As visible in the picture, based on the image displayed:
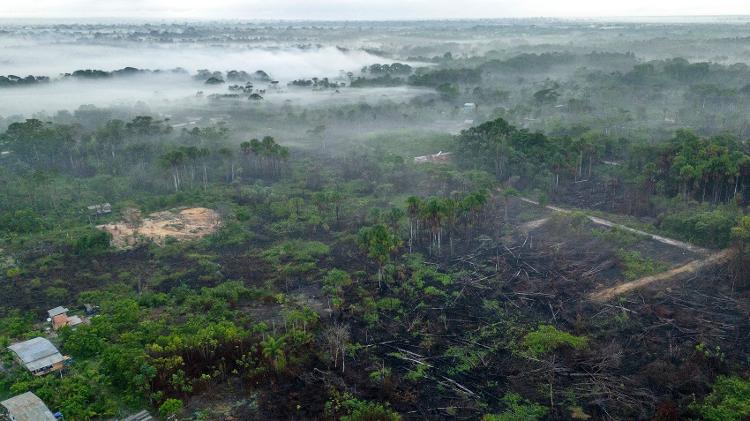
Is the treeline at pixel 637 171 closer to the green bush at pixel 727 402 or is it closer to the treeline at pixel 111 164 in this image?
the green bush at pixel 727 402

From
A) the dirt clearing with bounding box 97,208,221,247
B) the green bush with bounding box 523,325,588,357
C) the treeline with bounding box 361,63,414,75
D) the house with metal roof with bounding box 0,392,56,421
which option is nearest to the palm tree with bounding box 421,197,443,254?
the green bush with bounding box 523,325,588,357

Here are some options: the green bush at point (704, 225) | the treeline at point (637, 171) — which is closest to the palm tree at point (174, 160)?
the treeline at point (637, 171)

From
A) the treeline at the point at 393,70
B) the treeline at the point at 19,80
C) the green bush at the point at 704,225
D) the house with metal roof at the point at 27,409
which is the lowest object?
the house with metal roof at the point at 27,409

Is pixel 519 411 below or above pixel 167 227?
below

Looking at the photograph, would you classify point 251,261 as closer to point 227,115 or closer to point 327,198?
point 327,198

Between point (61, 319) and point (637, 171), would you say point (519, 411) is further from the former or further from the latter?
point (637, 171)

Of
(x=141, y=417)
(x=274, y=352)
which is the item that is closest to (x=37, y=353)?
(x=141, y=417)

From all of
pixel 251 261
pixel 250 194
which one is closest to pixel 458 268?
pixel 251 261
